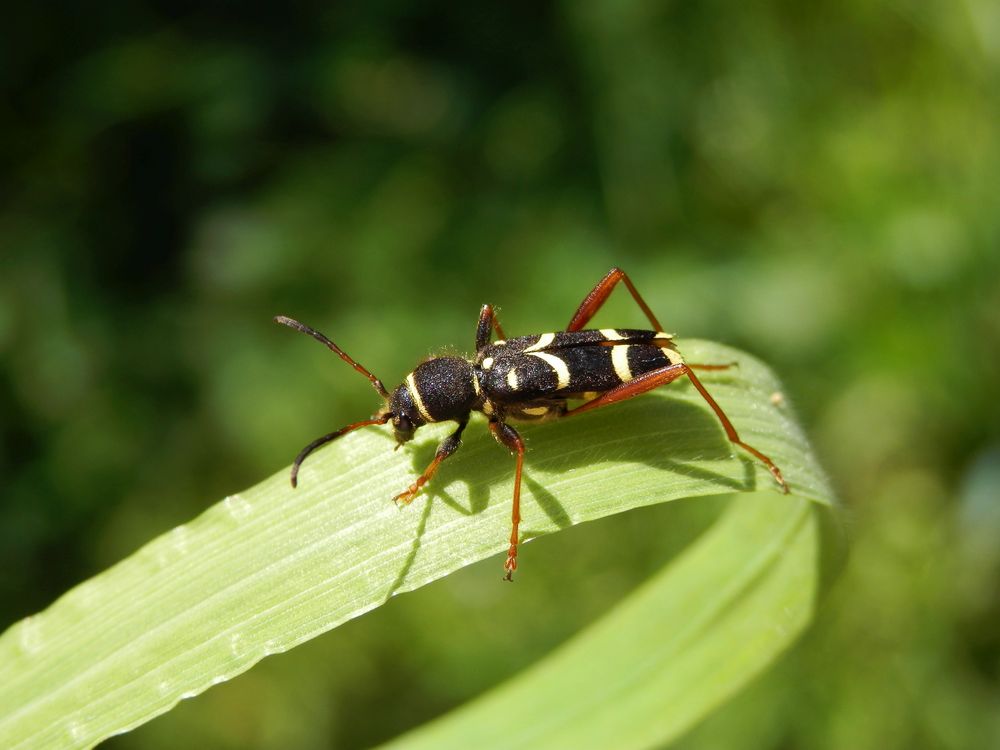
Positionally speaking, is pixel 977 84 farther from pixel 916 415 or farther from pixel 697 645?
pixel 697 645

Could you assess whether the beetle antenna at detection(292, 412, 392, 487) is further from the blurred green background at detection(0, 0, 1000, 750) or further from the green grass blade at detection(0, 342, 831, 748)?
the blurred green background at detection(0, 0, 1000, 750)

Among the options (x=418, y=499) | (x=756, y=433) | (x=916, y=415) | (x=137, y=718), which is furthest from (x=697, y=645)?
(x=916, y=415)

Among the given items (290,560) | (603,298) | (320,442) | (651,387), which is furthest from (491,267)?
(290,560)

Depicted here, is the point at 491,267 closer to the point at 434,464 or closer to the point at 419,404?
the point at 419,404

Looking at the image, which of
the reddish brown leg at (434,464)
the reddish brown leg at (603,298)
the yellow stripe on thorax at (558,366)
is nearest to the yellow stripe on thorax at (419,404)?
the reddish brown leg at (434,464)

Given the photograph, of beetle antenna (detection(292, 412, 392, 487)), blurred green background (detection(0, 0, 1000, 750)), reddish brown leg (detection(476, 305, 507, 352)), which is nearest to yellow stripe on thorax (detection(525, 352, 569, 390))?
reddish brown leg (detection(476, 305, 507, 352))
